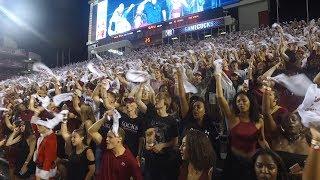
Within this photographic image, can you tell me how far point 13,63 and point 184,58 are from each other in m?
49.8

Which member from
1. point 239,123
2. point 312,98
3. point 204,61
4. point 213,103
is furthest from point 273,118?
point 204,61

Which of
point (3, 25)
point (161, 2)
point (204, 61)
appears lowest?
point (204, 61)

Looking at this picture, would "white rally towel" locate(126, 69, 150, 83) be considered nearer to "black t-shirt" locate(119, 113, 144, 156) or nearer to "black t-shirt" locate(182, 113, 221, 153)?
"black t-shirt" locate(119, 113, 144, 156)

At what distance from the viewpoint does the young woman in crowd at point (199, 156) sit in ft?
12.4

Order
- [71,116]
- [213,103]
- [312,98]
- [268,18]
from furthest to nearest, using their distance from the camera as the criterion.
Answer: [268,18] < [71,116] < [213,103] < [312,98]

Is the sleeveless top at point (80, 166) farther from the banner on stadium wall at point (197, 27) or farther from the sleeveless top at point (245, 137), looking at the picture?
A: the banner on stadium wall at point (197, 27)

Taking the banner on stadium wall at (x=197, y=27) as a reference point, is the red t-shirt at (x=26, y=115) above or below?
below

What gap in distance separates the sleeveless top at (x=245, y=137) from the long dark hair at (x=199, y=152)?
1.41 feet

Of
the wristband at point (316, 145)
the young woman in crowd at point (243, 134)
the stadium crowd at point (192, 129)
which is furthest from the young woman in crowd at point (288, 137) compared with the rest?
the wristband at point (316, 145)

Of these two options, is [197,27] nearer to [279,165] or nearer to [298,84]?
[298,84]

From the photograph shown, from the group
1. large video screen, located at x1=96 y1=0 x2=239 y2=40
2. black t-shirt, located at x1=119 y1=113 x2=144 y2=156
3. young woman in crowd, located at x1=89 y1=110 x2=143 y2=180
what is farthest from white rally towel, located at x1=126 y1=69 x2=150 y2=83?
large video screen, located at x1=96 y1=0 x2=239 y2=40

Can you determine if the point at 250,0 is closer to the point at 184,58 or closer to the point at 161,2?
the point at 161,2

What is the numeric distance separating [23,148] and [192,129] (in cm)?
417

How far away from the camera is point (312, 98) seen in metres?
2.97
